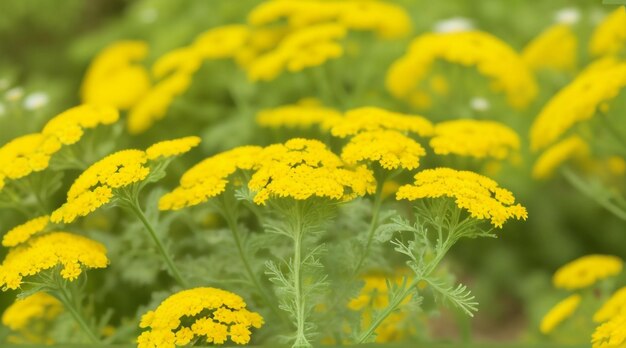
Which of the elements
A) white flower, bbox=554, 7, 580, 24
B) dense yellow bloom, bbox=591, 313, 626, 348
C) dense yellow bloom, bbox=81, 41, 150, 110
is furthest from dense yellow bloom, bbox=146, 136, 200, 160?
white flower, bbox=554, 7, 580, 24

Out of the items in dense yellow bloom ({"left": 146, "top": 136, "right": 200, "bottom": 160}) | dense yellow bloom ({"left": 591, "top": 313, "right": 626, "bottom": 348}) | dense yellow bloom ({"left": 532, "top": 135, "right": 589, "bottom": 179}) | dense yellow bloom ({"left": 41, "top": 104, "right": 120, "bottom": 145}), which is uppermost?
dense yellow bloom ({"left": 41, "top": 104, "right": 120, "bottom": 145})

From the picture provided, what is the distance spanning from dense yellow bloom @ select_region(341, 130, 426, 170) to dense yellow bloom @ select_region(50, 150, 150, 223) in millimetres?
396

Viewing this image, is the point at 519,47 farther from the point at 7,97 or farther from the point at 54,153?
the point at 54,153

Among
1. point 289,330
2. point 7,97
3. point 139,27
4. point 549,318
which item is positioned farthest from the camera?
point 139,27

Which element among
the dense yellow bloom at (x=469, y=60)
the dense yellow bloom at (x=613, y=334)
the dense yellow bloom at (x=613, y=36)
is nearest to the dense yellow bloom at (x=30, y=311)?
the dense yellow bloom at (x=613, y=334)

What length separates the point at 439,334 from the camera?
11.6ft

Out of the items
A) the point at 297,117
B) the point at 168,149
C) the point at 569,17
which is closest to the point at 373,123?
the point at 168,149

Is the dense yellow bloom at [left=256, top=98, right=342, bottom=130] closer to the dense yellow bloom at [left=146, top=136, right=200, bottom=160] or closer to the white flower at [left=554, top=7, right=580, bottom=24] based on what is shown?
the dense yellow bloom at [left=146, top=136, right=200, bottom=160]

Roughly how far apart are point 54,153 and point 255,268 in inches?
20.6

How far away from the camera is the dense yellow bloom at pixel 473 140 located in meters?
1.87

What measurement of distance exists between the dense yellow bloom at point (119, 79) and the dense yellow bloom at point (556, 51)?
1489 mm

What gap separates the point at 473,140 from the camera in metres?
1.94

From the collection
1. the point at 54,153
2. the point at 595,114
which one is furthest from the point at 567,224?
the point at 54,153

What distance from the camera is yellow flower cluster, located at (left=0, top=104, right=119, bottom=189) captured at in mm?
1724
